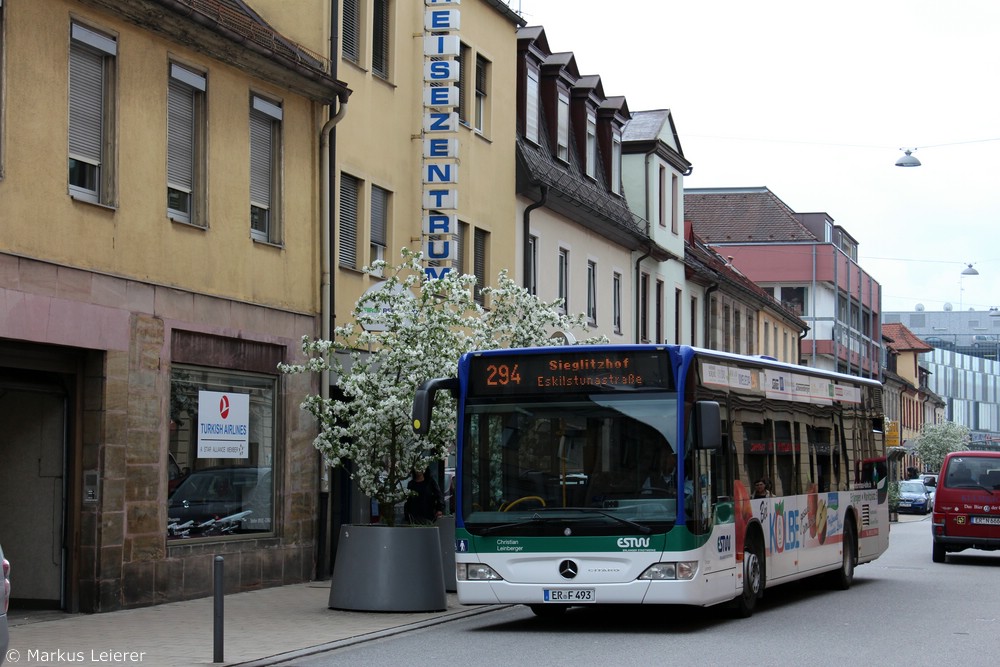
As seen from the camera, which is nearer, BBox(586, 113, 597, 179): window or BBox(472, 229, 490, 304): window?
BBox(472, 229, 490, 304): window

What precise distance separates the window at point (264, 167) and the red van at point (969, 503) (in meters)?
13.1

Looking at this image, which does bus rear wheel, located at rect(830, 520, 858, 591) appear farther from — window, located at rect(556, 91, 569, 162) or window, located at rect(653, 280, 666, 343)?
window, located at rect(653, 280, 666, 343)

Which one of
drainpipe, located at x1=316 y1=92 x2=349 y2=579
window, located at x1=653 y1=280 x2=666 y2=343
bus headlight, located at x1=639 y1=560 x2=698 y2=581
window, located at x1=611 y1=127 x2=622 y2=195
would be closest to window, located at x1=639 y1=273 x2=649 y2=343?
window, located at x1=653 y1=280 x2=666 y2=343

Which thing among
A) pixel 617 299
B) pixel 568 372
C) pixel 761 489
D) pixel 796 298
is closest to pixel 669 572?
pixel 568 372

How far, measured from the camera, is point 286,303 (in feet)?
71.7

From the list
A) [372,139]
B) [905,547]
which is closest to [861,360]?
[905,547]

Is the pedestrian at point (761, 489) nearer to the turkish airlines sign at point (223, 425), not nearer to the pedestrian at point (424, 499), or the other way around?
the pedestrian at point (424, 499)

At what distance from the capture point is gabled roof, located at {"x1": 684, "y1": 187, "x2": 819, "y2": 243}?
7669 cm

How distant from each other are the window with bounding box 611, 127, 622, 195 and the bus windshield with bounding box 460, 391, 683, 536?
24.2 meters

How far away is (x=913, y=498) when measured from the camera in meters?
67.1

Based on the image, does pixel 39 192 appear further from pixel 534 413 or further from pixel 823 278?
pixel 823 278

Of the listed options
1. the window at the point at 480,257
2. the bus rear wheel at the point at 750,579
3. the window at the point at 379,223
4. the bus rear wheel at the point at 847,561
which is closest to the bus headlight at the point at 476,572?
the bus rear wheel at the point at 750,579

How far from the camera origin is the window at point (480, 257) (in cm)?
2912

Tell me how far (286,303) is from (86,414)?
15.3 ft
